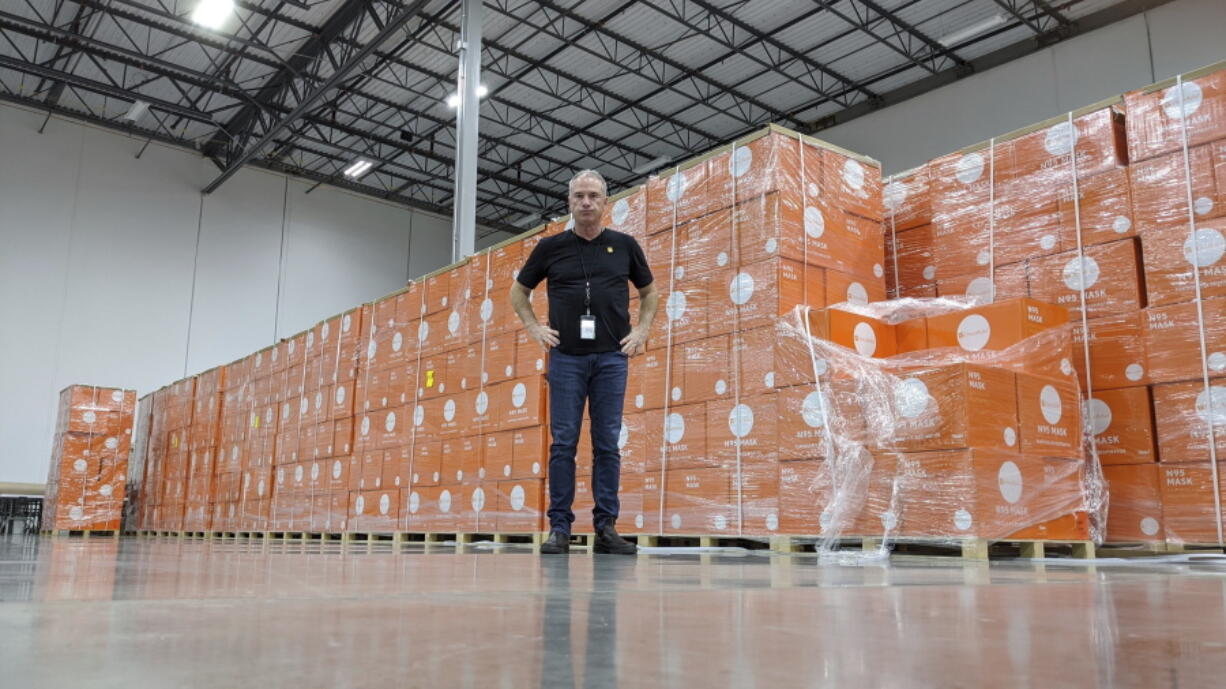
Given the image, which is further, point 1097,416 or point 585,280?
point 1097,416

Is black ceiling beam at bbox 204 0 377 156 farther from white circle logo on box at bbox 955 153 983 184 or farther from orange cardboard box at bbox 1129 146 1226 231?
orange cardboard box at bbox 1129 146 1226 231

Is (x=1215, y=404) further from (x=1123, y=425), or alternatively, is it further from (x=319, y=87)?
(x=319, y=87)

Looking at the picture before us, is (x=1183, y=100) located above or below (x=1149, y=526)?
above

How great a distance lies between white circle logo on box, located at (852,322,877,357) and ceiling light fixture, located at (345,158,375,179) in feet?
52.1

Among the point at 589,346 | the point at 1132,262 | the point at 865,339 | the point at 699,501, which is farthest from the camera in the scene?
the point at 699,501

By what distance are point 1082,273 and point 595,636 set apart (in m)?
5.16

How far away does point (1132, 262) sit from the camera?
Answer: 509cm

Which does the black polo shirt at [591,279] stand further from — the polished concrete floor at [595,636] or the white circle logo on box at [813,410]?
the polished concrete floor at [595,636]

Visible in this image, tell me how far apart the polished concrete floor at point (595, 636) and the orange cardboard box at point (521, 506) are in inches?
188

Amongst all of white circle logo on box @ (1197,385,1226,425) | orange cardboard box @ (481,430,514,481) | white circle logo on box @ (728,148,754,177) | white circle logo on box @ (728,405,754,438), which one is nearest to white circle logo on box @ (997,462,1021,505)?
white circle logo on box @ (1197,385,1226,425)

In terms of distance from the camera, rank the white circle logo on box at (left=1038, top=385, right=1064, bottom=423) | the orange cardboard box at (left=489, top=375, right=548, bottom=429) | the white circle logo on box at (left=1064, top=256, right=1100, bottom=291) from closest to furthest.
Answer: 1. the white circle logo on box at (left=1038, top=385, right=1064, bottom=423)
2. the white circle logo on box at (left=1064, top=256, right=1100, bottom=291)
3. the orange cardboard box at (left=489, top=375, right=548, bottom=429)

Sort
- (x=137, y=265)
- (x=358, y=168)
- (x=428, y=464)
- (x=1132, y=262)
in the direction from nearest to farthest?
(x=1132, y=262), (x=428, y=464), (x=137, y=265), (x=358, y=168)

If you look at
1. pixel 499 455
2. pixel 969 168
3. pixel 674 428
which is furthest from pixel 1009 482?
pixel 499 455

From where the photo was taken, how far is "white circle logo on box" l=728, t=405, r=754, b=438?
17.0ft
